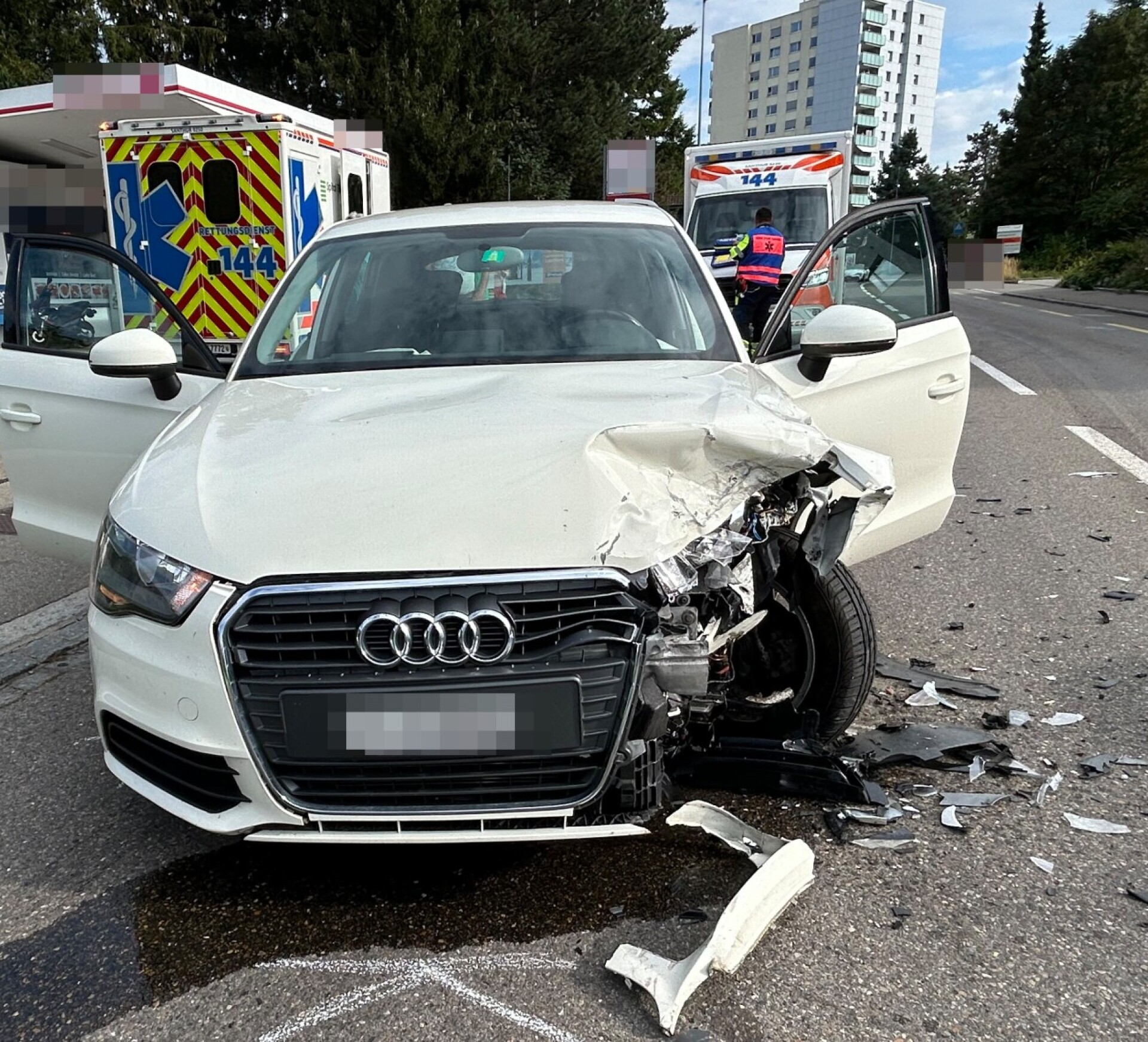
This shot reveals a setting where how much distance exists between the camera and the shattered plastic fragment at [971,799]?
2854mm

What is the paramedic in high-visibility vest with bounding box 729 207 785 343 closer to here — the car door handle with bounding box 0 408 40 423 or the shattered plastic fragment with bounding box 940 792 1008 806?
the car door handle with bounding box 0 408 40 423

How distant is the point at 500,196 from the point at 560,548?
23232 millimetres

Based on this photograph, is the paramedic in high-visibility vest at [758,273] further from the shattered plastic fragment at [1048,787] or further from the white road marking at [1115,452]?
the shattered plastic fragment at [1048,787]

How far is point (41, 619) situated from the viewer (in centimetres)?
456

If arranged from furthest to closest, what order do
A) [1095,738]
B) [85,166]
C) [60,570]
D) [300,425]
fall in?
[85,166] → [60,570] → [1095,738] → [300,425]

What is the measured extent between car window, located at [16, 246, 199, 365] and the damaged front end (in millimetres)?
2342

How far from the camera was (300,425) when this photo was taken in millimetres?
2697

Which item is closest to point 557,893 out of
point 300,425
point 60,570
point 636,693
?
point 636,693

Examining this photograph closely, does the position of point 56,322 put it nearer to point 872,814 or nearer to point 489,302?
point 489,302

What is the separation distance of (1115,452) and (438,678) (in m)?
7.33

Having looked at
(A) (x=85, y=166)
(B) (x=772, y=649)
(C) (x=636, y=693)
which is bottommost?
(B) (x=772, y=649)

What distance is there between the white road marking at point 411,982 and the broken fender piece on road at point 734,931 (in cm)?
18

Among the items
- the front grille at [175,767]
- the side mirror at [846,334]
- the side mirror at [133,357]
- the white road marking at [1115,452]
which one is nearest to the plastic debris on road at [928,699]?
the side mirror at [846,334]

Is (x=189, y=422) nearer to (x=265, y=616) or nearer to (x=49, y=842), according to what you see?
(x=265, y=616)
